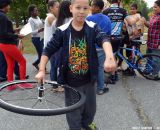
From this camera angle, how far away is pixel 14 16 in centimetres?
2491

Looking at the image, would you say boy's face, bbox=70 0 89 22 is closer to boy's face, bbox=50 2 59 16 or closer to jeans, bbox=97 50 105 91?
jeans, bbox=97 50 105 91

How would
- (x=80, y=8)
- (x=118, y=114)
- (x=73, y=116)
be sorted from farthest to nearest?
(x=118, y=114)
(x=73, y=116)
(x=80, y=8)

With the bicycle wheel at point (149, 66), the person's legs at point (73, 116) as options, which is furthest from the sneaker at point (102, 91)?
the person's legs at point (73, 116)

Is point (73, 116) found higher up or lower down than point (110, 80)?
higher up

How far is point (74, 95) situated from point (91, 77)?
31cm

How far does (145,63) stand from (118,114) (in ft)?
8.67

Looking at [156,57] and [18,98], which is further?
[156,57]

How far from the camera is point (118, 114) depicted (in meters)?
5.17

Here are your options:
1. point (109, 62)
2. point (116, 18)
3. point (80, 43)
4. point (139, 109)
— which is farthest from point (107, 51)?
point (116, 18)

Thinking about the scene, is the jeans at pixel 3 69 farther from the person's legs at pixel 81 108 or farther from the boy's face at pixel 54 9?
the person's legs at pixel 81 108

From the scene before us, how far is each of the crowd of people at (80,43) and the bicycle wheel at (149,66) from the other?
0.73ft

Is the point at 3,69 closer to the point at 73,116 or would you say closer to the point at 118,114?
the point at 118,114

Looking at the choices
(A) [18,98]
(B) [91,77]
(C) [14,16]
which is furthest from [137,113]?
(C) [14,16]

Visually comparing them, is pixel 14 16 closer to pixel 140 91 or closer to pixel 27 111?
pixel 140 91
